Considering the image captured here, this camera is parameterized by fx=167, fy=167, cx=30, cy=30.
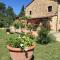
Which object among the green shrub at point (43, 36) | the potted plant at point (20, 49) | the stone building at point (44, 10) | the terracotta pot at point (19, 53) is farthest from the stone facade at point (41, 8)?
the terracotta pot at point (19, 53)

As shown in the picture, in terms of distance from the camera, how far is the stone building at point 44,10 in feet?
97.9

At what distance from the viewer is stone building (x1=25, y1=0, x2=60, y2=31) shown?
29831 mm

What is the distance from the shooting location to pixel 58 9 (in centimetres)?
3028

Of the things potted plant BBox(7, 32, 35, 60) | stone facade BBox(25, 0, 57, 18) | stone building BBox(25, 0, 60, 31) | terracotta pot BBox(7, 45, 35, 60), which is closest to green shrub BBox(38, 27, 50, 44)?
potted plant BBox(7, 32, 35, 60)

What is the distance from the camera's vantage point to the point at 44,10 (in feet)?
109

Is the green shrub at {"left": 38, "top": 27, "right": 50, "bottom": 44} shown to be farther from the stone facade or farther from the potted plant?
the stone facade

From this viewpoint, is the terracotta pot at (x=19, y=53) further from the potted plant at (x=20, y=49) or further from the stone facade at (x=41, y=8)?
the stone facade at (x=41, y=8)

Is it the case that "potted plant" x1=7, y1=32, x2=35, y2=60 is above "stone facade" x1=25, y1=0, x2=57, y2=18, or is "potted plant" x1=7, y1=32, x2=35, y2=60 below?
below

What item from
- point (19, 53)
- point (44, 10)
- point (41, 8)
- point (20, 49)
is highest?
point (41, 8)

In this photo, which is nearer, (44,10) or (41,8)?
(44,10)

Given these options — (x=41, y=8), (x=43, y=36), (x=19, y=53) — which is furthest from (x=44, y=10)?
(x=19, y=53)

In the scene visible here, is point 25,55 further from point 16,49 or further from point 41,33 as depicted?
point 41,33

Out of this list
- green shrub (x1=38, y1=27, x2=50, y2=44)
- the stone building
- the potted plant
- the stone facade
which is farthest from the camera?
the stone facade

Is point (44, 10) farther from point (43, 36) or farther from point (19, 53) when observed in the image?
point (19, 53)
